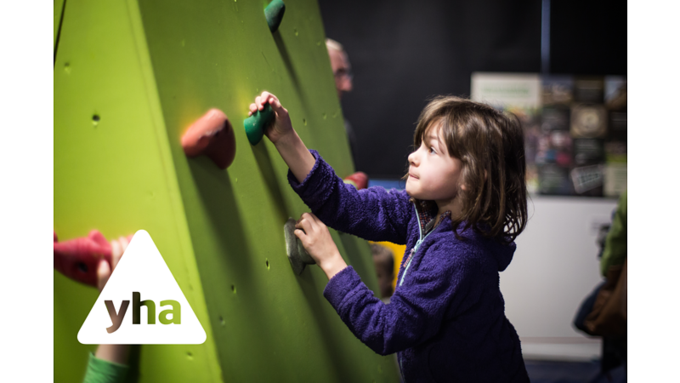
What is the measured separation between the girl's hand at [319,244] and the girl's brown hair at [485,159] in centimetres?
14

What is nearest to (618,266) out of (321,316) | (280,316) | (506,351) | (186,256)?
(506,351)

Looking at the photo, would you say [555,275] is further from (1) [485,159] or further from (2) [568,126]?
(1) [485,159]

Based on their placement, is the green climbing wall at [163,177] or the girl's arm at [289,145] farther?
the girl's arm at [289,145]

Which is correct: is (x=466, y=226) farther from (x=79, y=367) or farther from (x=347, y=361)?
(x=79, y=367)

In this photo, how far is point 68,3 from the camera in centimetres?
42

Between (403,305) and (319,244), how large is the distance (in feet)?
0.37

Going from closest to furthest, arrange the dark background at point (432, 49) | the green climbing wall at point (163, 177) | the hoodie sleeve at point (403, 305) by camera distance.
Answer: the green climbing wall at point (163, 177) < the hoodie sleeve at point (403, 305) < the dark background at point (432, 49)

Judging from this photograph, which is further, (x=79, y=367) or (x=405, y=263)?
(x=405, y=263)

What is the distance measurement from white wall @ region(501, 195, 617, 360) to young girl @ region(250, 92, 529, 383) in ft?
4.60

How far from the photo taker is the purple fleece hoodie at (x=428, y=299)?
1.76 feet

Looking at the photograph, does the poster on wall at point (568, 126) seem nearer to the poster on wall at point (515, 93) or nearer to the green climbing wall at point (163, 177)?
the poster on wall at point (515, 93)

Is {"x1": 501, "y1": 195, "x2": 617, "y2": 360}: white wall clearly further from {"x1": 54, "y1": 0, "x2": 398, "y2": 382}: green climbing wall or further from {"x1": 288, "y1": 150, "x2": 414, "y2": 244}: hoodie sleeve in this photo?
{"x1": 54, "y1": 0, "x2": 398, "y2": 382}: green climbing wall

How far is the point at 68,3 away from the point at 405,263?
448 mm

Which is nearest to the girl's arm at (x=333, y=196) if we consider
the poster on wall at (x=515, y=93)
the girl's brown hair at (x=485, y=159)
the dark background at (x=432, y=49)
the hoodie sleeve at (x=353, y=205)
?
the hoodie sleeve at (x=353, y=205)
